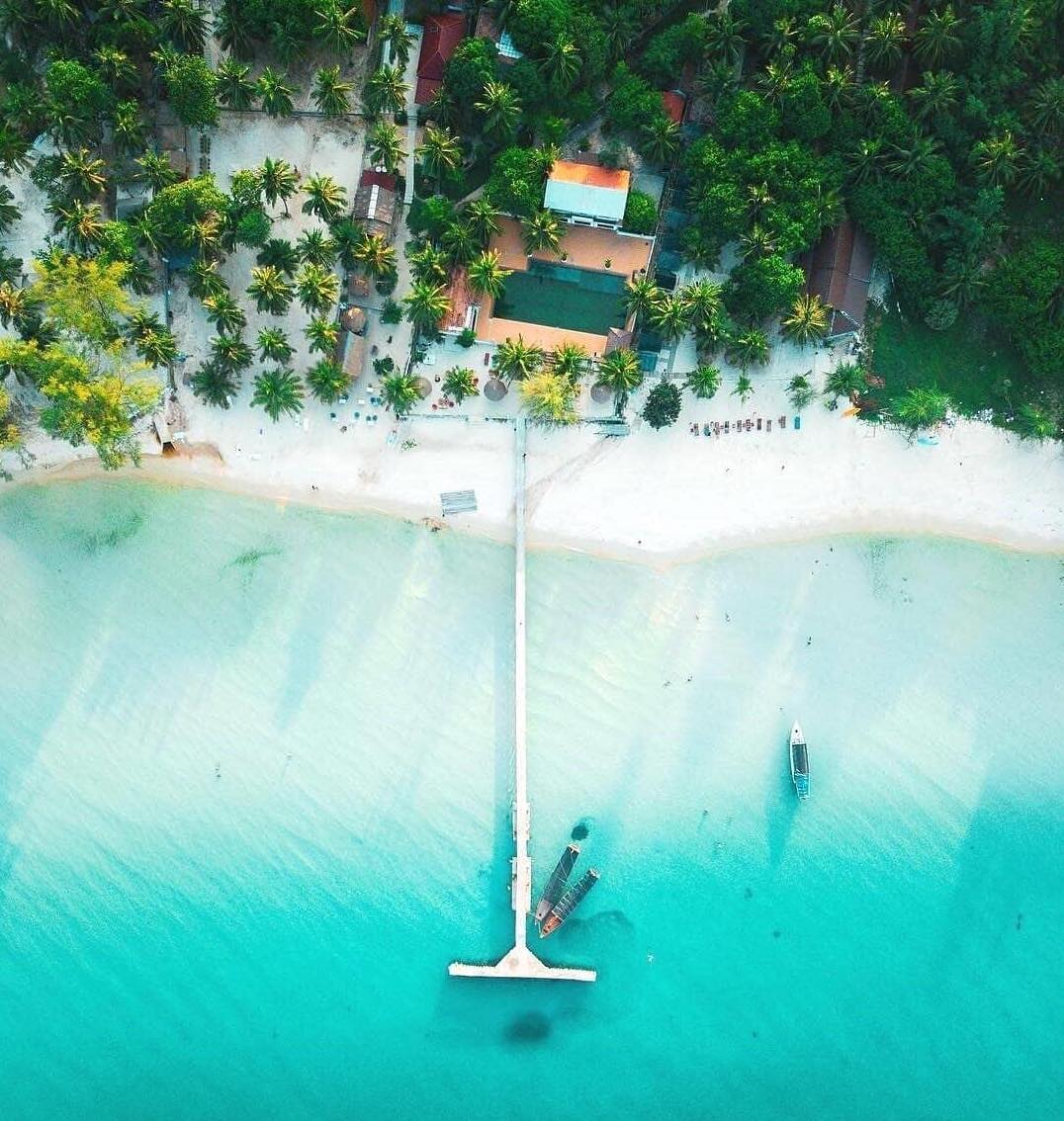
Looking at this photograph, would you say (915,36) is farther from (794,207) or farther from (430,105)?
(430,105)

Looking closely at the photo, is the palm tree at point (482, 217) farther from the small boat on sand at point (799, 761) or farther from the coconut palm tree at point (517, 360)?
the small boat on sand at point (799, 761)

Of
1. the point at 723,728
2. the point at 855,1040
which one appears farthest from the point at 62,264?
the point at 855,1040

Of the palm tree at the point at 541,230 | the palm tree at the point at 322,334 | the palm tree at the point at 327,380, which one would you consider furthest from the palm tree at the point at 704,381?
the palm tree at the point at 322,334

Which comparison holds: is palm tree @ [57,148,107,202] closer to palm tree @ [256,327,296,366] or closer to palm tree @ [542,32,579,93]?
palm tree @ [256,327,296,366]

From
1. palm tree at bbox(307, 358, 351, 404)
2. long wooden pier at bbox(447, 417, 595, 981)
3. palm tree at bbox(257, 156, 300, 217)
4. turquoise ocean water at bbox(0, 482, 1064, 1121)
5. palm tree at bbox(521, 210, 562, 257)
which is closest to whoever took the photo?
palm tree at bbox(257, 156, 300, 217)

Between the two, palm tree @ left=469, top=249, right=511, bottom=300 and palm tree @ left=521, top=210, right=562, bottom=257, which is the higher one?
palm tree @ left=521, top=210, right=562, bottom=257

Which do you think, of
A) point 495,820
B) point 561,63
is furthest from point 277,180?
point 495,820

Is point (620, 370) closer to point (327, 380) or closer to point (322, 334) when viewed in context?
point (327, 380)

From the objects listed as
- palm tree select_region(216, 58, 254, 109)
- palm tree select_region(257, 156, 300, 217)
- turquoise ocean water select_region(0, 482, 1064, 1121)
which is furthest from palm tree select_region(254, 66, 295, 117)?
turquoise ocean water select_region(0, 482, 1064, 1121)
